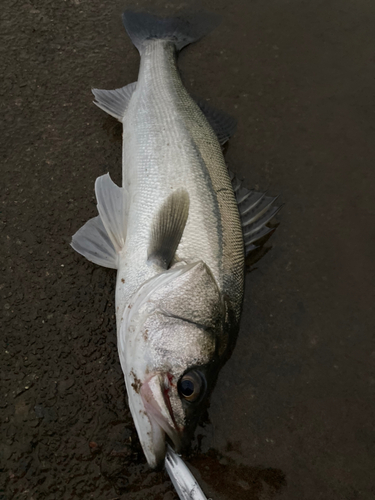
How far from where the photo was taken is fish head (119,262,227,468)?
6.26 feet

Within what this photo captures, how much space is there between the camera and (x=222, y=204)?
258 centimetres

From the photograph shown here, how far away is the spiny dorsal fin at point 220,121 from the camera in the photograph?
313cm

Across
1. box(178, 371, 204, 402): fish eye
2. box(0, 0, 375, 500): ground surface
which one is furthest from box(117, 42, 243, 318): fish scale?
box(178, 371, 204, 402): fish eye

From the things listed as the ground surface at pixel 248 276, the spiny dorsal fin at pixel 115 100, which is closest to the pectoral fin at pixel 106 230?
the ground surface at pixel 248 276

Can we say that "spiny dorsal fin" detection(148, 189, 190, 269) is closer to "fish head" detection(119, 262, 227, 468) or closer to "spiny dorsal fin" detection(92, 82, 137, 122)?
"fish head" detection(119, 262, 227, 468)

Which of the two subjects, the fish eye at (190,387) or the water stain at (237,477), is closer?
the fish eye at (190,387)

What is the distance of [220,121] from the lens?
10.4 feet

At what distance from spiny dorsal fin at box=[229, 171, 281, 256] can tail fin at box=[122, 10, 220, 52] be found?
5.39 feet

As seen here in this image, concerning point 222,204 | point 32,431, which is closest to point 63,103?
point 222,204

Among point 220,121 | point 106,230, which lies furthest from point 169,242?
point 220,121

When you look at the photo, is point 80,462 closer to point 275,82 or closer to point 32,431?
point 32,431

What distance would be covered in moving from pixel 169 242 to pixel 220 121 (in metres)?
1.37

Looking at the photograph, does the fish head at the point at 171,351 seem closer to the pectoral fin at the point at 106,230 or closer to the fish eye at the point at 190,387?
the fish eye at the point at 190,387

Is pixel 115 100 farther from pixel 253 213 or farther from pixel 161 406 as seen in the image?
pixel 161 406
